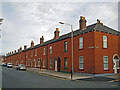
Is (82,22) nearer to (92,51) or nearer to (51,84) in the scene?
(92,51)

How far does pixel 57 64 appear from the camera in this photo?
28.2 m

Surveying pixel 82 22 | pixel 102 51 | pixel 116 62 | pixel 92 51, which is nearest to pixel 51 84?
pixel 92 51

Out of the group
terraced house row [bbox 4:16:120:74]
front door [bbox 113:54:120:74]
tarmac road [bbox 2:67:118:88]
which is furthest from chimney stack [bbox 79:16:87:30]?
tarmac road [bbox 2:67:118:88]

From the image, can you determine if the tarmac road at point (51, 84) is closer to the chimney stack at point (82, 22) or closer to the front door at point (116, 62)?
the front door at point (116, 62)

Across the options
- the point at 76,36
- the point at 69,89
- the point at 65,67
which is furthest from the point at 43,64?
→ the point at 69,89

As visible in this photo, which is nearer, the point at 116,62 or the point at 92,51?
the point at 92,51

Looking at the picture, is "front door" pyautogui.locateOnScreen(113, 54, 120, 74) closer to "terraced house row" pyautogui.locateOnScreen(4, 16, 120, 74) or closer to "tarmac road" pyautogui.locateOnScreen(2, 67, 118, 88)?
"terraced house row" pyautogui.locateOnScreen(4, 16, 120, 74)

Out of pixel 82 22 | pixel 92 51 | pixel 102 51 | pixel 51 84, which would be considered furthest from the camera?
pixel 82 22

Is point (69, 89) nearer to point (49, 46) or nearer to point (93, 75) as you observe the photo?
point (93, 75)

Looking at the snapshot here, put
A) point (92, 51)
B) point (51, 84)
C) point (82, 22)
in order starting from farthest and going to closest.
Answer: point (82, 22), point (92, 51), point (51, 84)

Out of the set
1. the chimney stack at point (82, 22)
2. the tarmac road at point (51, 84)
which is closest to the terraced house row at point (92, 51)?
the chimney stack at point (82, 22)

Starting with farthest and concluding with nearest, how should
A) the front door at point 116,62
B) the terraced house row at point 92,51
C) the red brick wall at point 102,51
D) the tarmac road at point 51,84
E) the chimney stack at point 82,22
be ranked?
the chimney stack at point 82,22 → the front door at point 116,62 → the terraced house row at point 92,51 → the red brick wall at point 102,51 → the tarmac road at point 51,84

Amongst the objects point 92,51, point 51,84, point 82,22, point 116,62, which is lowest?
point 51,84

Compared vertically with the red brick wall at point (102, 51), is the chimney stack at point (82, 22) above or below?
above
